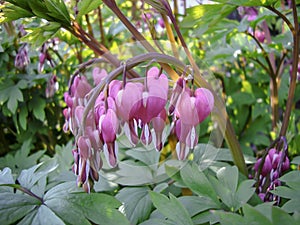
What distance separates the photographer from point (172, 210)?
71cm

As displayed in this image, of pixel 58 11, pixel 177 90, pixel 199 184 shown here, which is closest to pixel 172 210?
pixel 199 184

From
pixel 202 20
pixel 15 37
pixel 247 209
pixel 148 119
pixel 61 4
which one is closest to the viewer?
pixel 247 209

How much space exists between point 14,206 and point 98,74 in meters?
0.37

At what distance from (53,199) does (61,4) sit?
0.41m

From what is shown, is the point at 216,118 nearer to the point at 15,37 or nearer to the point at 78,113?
the point at 78,113

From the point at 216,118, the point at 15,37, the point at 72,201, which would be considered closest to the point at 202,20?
the point at 216,118

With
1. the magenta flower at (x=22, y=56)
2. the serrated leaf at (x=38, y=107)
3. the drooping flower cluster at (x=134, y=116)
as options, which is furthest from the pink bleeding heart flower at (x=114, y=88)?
the serrated leaf at (x=38, y=107)

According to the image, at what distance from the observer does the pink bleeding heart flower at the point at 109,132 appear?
0.70m

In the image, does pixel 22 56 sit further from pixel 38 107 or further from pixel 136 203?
pixel 136 203

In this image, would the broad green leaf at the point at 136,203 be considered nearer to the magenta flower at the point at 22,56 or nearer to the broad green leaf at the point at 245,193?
the broad green leaf at the point at 245,193

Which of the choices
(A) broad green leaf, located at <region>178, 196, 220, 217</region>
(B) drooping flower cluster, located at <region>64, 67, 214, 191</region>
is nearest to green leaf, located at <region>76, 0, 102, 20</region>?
(B) drooping flower cluster, located at <region>64, 67, 214, 191</region>

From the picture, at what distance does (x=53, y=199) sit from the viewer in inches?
30.2

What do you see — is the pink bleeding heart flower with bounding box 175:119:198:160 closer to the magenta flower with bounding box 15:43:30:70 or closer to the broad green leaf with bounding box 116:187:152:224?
the broad green leaf with bounding box 116:187:152:224

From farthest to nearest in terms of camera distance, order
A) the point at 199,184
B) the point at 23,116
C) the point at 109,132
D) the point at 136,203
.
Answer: the point at 23,116, the point at 136,203, the point at 199,184, the point at 109,132
